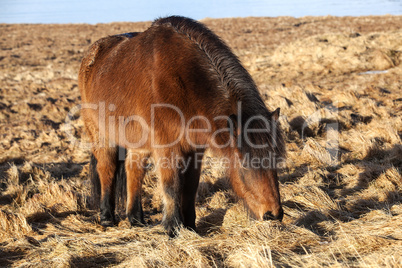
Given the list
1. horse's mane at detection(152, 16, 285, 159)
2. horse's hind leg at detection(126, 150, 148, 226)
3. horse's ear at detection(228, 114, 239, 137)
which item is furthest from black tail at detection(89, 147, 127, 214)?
horse's ear at detection(228, 114, 239, 137)

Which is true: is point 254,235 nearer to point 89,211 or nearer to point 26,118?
point 89,211

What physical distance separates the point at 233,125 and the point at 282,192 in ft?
5.40

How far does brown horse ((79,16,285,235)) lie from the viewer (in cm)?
308

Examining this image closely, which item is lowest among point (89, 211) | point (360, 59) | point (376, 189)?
point (89, 211)

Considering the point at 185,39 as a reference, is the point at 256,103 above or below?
below

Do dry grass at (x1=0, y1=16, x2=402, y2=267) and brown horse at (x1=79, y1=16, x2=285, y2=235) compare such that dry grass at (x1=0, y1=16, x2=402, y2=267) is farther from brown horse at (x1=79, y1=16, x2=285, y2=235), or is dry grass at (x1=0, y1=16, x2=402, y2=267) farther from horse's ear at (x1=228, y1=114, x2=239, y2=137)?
horse's ear at (x1=228, y1=114, x2=239, y2=137)

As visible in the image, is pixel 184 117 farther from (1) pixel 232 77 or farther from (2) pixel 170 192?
(2) pixel 170 192

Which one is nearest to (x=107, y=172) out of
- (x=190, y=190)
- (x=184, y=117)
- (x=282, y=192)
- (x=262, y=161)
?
(x=190, y=190)

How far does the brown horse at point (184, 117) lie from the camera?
308 centimetres

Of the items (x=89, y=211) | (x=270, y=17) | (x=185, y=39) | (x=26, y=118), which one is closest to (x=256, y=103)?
(x=185, y=39)

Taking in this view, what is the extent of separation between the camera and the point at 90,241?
11.3 feet

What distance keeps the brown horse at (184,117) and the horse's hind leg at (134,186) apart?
0.04ft

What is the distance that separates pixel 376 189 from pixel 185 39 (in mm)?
2722

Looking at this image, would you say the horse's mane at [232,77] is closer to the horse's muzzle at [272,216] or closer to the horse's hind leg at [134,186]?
the horse's muzzle at [272,216]
